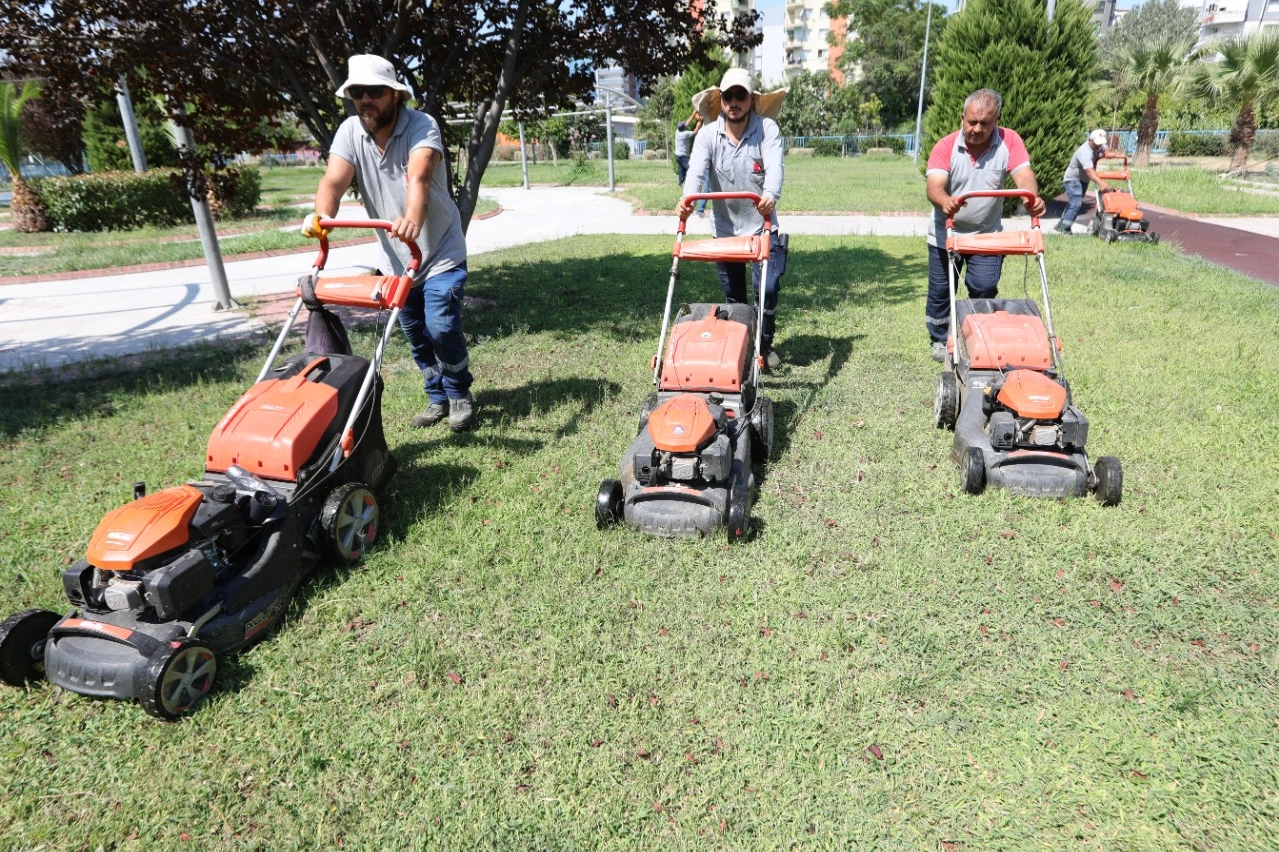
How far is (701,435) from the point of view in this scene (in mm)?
3762

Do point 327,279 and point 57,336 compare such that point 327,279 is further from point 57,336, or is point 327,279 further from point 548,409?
point 57,336

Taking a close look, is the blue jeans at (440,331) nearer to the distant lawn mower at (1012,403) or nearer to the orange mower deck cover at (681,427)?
the orange mower deck cover at (681,427)

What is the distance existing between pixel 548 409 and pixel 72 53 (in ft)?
16.2

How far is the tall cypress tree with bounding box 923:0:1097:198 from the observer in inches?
574

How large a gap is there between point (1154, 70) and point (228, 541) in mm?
36711

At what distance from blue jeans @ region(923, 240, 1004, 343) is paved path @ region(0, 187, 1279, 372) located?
6.49m

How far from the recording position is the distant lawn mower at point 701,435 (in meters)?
3.79

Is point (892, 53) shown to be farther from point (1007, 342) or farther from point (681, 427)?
point (681, 427)

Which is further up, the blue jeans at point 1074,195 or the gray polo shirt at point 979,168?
the gray polo shirt at point 979,168

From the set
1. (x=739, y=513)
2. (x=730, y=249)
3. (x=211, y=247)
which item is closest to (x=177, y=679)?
(x=739, y=513)

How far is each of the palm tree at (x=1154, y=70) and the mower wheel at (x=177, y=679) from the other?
3530 centimetres

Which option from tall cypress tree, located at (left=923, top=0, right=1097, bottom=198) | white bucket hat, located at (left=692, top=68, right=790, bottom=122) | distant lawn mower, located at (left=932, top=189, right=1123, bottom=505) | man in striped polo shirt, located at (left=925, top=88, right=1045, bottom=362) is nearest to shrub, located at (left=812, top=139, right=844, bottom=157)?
tall cypress tree, located at (left=923, top=0, right=1097, bottom=198)

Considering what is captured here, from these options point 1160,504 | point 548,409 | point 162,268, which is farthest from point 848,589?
point 162,268

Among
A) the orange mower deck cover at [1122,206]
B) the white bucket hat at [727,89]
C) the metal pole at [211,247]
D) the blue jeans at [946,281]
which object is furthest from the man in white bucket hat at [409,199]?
the orange mower deck cover at [1122,206]
